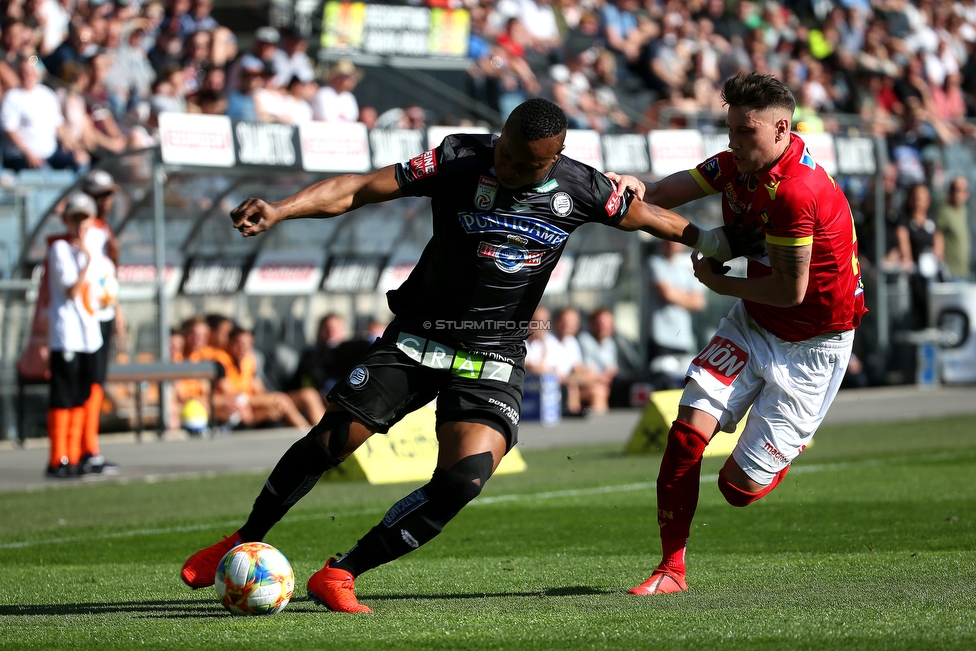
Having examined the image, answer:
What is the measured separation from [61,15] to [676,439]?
15.0 meters

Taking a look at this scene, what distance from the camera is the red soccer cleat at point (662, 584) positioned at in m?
6.11

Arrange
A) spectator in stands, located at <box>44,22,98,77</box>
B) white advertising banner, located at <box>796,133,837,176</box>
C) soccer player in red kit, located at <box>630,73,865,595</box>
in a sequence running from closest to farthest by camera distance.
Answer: soccer player in red kit, located at <box>630,73,865,595</box>
spectator in stands, located at <box>44,22,98,77</box>
white advertising banner, located at <box>796,133,837,176</box>

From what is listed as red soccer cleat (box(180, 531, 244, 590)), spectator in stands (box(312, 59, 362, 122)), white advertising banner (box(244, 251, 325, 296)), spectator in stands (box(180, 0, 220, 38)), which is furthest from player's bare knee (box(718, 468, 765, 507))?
spectator in stands (box(180, 0, 220, 38))

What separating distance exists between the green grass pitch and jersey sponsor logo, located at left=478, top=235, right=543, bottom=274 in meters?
1.50

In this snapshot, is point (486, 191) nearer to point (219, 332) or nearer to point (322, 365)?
point (322, 365)

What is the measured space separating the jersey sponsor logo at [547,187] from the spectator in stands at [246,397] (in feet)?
36.7

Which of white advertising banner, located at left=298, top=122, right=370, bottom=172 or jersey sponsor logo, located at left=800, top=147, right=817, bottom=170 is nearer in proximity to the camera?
jersey sponsor logo, located at left=800, top=147, right=817, bottom=170

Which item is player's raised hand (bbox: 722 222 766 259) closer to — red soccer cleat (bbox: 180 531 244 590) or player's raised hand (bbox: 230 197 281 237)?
player's raised hand (bbox: 230 197 281 237)

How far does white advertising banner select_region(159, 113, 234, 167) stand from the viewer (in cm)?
1472

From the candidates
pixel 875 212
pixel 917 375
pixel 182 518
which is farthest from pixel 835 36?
pixel 182 518

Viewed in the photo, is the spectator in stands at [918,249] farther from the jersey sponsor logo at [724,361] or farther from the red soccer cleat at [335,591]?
the red soccer cleat at [335,591]

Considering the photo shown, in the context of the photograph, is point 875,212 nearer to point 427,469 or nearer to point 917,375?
point 917,375

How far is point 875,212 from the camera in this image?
21.7m

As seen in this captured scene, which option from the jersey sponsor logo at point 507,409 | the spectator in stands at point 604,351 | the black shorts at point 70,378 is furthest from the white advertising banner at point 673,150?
the jersey sponsor logo at point 507,409
